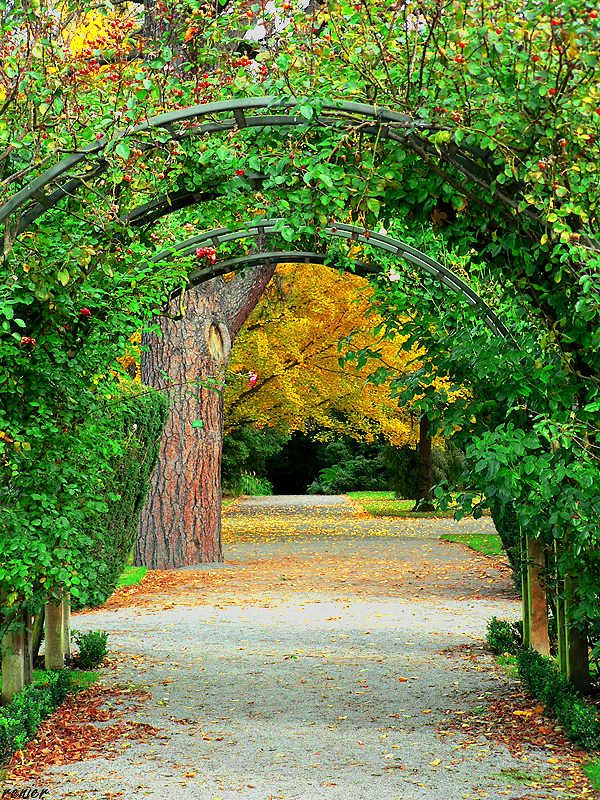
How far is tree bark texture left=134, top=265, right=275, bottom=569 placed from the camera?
1370 cm

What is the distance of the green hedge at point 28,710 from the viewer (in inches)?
185

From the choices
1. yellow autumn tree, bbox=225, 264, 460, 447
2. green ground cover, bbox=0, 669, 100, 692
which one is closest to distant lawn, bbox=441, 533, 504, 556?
yellow autumn tree, bbox=225, 264, 460, 447

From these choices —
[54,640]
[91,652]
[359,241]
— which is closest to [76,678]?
[54,640]

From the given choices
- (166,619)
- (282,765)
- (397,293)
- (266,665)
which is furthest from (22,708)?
(166,619)

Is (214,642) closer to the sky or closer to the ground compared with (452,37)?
closer to the ground

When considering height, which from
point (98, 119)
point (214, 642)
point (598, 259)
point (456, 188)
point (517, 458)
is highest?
point (98, 119)

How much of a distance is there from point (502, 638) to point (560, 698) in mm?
2316

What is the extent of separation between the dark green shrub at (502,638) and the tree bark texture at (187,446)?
6.46 meters

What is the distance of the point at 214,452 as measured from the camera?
1412 cm

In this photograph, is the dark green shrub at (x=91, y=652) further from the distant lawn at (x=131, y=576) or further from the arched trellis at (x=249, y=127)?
the distant lawn at (x=131, y=576)

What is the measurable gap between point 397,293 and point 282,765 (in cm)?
279

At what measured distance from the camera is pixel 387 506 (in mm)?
29141

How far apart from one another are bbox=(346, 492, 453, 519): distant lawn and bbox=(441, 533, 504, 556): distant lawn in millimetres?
720

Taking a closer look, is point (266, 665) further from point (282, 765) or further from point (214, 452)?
point (214, 452)
